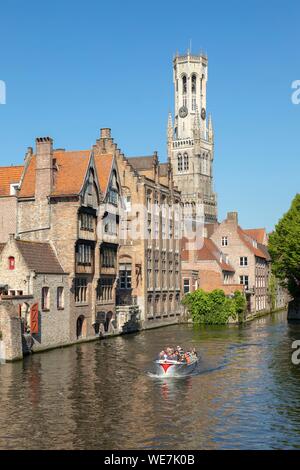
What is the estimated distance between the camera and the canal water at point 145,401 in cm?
2661

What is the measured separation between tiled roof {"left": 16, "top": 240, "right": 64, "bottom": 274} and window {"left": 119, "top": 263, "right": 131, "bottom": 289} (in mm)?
22839

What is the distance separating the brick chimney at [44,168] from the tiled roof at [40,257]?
4.99 meters

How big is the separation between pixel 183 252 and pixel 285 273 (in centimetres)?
1666

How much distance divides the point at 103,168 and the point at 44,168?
27.8 feet

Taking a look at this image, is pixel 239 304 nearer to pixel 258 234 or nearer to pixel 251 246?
pixel 251 246

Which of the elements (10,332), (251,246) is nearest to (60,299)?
(10,332)

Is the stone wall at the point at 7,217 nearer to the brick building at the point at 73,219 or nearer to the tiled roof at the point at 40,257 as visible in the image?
the brick building at the point at 73,219

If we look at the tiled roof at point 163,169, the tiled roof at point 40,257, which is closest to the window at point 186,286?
the tiled roof at point 163,169

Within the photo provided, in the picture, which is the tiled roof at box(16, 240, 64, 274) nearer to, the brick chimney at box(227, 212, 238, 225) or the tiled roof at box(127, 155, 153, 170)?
the tiled roof at box(127, 155, 153, 170)

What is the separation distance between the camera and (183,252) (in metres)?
95.4

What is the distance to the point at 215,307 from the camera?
8462 centimetres

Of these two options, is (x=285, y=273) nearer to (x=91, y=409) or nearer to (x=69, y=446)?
(x=91, y=409)

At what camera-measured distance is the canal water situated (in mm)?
26609
